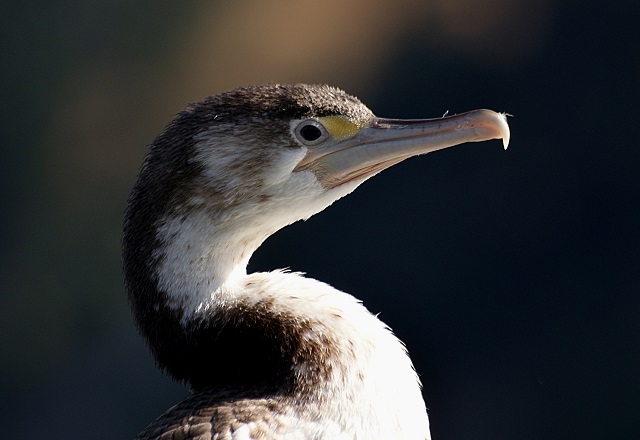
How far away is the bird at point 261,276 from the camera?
222cm

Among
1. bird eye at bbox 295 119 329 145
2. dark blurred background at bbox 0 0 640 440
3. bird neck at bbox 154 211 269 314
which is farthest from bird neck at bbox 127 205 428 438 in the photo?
dark blurred background at bbox 0 0 640 440

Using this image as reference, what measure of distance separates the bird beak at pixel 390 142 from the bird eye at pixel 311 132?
2cm

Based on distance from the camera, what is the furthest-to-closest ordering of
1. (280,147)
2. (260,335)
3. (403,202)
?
1. (403,202)
2. (280,147)
3. (260,335)

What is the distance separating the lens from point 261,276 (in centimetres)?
245

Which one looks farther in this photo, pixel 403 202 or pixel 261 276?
pixel 403 202

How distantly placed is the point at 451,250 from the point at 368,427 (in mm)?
3400

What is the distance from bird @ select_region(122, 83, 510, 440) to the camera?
2.22 m

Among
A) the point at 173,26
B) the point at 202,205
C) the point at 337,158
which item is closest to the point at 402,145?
the point at 337,158

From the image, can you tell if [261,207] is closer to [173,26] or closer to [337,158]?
[337,158]

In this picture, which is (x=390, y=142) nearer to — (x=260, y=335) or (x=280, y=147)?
(x=280, y=147)

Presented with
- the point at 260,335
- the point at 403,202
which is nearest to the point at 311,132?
the point at 260,335

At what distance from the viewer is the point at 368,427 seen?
222 cm

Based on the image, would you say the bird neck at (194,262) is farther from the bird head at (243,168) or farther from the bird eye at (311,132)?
the bird eye at (311,132)

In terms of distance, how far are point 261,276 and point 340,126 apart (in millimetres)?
407
